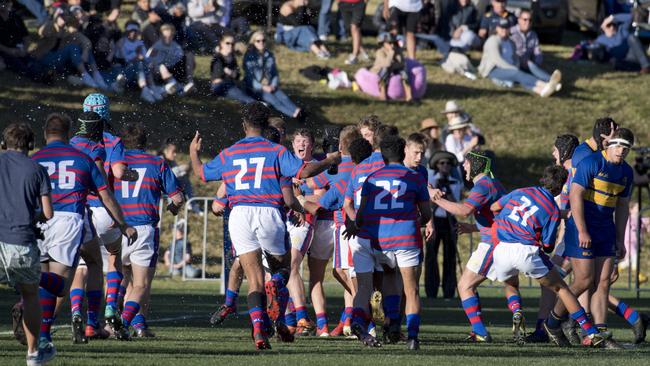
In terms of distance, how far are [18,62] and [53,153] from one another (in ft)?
51.1

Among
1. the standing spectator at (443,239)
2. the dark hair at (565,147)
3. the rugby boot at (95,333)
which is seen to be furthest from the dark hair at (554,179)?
the standing spectator at (443,239)

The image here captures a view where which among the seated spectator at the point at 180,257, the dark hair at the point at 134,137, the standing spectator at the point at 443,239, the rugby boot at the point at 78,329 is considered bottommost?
the seated spectator at the point at 180,257

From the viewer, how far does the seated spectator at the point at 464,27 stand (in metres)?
31.3

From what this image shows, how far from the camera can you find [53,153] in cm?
1061

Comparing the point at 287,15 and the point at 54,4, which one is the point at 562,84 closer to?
the point at 287,15

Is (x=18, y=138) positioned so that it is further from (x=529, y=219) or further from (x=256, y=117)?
(x=529, y=219)

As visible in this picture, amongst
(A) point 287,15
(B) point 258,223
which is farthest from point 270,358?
(A) point 287,15

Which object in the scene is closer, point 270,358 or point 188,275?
point 270,358

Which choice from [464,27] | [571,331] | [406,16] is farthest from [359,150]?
[464,27]

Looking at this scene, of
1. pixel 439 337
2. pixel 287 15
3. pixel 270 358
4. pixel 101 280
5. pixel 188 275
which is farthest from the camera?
pixel 287 15

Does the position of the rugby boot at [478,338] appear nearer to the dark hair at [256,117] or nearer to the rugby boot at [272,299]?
the rugby boot at [272,299]

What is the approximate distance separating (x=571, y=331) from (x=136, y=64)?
14.3m

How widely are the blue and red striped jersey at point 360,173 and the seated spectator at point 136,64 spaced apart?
43.5 feet

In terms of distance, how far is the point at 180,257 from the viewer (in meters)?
21.9
